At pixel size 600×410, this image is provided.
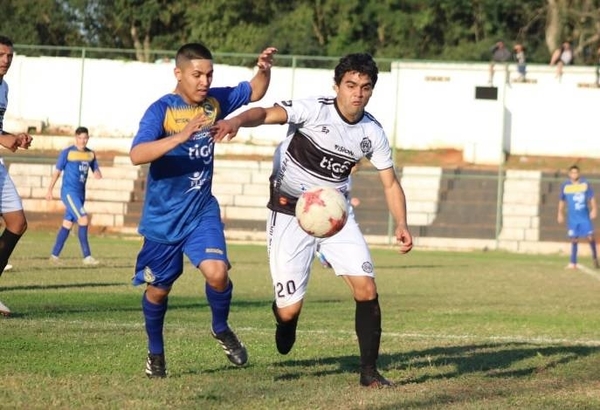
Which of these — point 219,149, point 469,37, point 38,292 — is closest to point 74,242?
point 219,149

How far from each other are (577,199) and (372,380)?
18764 millimetres

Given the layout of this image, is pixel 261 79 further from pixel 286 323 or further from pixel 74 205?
pixel 74 205

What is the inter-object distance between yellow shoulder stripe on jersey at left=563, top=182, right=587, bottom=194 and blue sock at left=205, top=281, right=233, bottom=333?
18574 millimetres

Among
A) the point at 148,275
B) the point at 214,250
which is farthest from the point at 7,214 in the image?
the point at 214,250

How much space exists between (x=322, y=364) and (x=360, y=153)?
1.60 metres

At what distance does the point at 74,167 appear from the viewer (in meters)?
20.8

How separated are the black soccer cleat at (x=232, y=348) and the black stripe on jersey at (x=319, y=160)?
3.97 ft

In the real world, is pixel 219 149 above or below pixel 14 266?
above

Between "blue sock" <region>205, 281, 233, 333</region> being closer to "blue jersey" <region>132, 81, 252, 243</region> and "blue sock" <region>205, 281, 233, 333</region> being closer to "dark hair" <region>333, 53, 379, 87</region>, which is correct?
"blue jersey" <region>132, 81, 252, 243</region>

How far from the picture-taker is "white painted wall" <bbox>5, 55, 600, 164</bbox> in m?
37.5

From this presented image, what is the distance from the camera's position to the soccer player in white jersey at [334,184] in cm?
810

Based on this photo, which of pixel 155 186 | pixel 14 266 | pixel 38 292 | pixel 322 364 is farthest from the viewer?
pixel 14 266

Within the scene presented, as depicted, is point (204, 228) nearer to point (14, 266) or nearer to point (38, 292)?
point (38, 292)

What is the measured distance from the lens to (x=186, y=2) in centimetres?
4747
